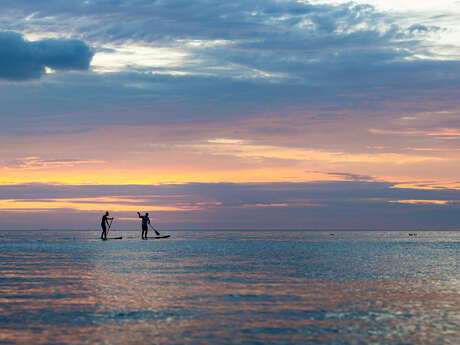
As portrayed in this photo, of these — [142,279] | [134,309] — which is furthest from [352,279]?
[134,309]

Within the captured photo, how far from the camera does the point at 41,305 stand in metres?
19.0

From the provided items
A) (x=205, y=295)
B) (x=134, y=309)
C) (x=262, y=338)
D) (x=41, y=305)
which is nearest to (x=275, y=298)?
(x=205, y=295)

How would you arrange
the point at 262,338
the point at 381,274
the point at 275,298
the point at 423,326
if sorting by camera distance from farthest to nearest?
the point at 381,274
the point at 275,298
the point at 423,326
the point at 262,338

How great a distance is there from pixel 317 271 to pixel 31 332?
778 inches

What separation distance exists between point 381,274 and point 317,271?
139 inches

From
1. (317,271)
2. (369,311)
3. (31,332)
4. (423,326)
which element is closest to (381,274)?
(317,271)

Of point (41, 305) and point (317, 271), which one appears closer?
point (41, 305)

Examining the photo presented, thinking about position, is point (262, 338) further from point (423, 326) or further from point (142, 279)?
point (142, 279)

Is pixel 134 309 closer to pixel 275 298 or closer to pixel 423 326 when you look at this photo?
pixel 275 298

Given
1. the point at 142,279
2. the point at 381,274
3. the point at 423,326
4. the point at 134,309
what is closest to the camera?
the point at 423,326

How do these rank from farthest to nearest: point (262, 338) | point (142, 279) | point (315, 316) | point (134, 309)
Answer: point (142, 279)
point (134, 309)
point (315, 316)
point (262, 338)

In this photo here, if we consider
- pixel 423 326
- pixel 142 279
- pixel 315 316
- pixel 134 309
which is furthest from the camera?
pixel 142 279

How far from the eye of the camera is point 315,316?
17.1m

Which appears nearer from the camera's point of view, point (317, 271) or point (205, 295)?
point (205, 295)
